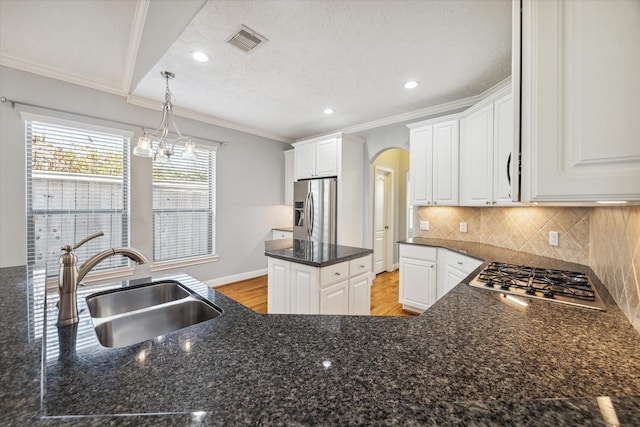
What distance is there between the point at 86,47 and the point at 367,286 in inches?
138

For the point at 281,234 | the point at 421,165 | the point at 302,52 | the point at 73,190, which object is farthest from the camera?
the point at 281,234

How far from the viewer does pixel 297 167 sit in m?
4.63

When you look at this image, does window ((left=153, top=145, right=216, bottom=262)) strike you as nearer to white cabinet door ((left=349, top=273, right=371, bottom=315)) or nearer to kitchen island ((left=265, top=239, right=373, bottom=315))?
kitchen island ((left=265, top=239, right=373, bottom=315))

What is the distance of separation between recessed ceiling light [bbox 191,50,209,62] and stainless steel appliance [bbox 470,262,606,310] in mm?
2771

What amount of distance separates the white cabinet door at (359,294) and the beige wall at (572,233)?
1482 mm

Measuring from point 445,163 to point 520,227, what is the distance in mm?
1006

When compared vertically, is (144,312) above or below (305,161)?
below

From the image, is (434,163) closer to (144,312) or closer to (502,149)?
(502,149)

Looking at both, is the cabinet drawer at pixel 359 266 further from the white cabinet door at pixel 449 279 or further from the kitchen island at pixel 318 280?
the white cabinet door at pixel 449 279

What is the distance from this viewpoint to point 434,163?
10.3ft

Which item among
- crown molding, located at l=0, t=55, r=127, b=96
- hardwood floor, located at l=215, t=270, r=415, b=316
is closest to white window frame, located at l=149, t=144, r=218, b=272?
hardwood floor, located at l=215, t=270, r=415, b=316

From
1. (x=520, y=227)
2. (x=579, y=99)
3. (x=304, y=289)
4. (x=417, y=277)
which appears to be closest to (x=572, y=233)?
(x=520, y=227)

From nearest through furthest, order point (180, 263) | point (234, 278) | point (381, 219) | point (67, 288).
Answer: point (67, 288) < point (180, 263) < point (234, 278) < point (381, 219)

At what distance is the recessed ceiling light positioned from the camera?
229cm
